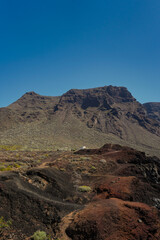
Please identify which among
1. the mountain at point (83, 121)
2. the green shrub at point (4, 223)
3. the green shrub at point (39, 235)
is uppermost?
the mountain at point (83, 121)

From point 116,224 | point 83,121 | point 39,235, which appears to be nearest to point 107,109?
point 83,121

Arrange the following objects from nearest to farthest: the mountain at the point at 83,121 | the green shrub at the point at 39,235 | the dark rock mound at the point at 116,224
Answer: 1. the green shrub at the point at 39,235
2. the dark rock mound at the point at 116,224
3. the mountain at the point at 83,121

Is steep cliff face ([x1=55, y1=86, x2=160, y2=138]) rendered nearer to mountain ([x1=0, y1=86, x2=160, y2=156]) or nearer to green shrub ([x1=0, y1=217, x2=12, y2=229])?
mountain ([x1=0, y1=86, x2=160, y2=156])

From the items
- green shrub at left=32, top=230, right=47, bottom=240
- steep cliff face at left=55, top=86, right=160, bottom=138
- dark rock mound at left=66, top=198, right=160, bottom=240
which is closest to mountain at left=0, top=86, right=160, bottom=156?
steep cliff face at left=55, top=86, right=160, bottom=138

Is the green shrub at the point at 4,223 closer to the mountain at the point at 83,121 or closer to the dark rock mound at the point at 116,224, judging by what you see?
the dark rock mound at the point at 116,224

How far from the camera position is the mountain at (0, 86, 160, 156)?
3031 inches

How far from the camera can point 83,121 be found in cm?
10531

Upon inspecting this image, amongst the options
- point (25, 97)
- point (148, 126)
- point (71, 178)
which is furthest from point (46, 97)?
point (71, 178)

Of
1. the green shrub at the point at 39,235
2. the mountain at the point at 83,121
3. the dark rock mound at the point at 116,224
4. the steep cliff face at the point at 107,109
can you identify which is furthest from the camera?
the steep cliff face at the point at 107,109

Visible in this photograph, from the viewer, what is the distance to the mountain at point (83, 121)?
77.0m

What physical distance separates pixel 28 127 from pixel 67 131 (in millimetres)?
22472

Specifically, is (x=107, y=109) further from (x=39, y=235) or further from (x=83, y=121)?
(x=39, y=235)

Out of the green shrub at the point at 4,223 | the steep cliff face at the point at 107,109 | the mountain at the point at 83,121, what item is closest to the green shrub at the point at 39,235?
the green shrub at the point at 4,223

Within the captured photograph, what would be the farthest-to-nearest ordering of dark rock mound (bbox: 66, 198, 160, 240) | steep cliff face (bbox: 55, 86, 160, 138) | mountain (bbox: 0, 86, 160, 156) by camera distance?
steep cliff face (bbox: 55, 86, 160, 138)
mountain (bbox: 0, 86, 160, 156)
dark rock mound (bbox: 66, 198, 160, 240)
